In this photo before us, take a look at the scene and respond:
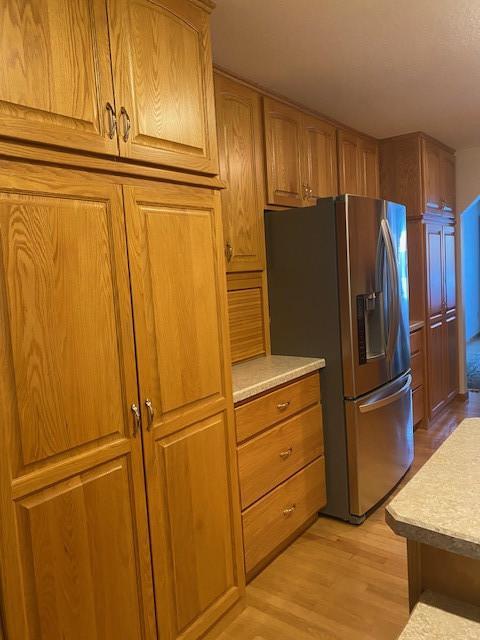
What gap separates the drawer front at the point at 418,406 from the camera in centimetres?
382

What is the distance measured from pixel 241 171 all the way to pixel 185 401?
1367mm

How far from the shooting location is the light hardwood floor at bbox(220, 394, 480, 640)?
6.08ft

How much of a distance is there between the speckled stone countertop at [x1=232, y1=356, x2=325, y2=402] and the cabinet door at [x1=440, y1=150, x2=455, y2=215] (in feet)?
8.22

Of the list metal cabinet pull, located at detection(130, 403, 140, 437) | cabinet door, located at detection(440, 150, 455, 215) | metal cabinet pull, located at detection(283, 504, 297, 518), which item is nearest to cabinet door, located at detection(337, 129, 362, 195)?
cabinet door, located at detection(440, 150, 455, 215)

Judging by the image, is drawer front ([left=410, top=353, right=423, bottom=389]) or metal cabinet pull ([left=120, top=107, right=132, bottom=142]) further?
drawer front ([left=410, top=353, right=423, bottom=389])

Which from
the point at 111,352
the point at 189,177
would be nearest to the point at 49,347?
the point at 111,352

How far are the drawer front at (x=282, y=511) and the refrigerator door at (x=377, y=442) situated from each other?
0.61 ft

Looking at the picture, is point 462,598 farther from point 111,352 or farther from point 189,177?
point 189,177

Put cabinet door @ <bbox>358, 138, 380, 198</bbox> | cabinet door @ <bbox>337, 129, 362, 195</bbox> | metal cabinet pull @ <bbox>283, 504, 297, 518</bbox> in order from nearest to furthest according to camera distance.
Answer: metal cabinet pull @ <bbox>283, 504, 297, 518</bbox>, cabinet door @ <bbox>337, 129, 362, 195</bbox>, cabinet door @ <bbox>358, 138, 380, 198</bbox>

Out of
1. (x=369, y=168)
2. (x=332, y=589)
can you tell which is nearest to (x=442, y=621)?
(x=332, y=589)

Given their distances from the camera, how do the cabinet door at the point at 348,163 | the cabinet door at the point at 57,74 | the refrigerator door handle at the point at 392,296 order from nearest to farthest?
1. the cabinet door at the point at 57,74
2. the refrigerator door handle at the point at 392,296
3. the cabinet door at the point at 348,163

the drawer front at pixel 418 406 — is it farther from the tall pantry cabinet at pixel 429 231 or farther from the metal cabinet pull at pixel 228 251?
the metal cabinet pull at pixel 228 251

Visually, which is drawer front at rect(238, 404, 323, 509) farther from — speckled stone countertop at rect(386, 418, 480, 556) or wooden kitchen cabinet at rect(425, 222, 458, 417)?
wooden kitchen cabinet at rect(425, 222, 458, 417)

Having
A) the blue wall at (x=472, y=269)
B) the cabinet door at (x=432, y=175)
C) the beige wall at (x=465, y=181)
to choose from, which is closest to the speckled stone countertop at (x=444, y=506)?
the cabinet door at (x=432, y=175)
